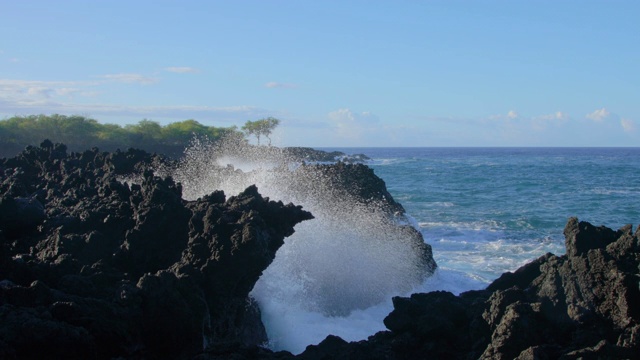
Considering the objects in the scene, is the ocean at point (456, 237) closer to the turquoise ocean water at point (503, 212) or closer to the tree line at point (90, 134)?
the turquoise ocean water at point (503, 212)

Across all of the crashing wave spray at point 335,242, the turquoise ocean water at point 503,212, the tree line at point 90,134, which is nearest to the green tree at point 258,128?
the tree line at point 90,134

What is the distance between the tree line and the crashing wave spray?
30737mm

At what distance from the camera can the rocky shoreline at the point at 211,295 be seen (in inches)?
209

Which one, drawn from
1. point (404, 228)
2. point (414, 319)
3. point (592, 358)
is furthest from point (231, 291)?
point (404, 228)

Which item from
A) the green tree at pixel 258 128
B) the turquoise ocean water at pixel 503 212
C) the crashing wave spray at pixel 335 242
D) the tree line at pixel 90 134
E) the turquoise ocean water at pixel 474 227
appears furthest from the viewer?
the green tree at pixel 258 128

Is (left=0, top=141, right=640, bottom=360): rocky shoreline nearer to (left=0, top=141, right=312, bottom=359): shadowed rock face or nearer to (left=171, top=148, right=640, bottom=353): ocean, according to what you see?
(left=0, top=141, right=312, bottom=359): shadowed rock face

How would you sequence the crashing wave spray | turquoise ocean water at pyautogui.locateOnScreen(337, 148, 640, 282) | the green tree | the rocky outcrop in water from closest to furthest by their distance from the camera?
the rocky outcrop in water < the crashing wave spray < turquoise ocean water at pyautogui.locateOnScreen(337, 148, 640, 282) < the green tree

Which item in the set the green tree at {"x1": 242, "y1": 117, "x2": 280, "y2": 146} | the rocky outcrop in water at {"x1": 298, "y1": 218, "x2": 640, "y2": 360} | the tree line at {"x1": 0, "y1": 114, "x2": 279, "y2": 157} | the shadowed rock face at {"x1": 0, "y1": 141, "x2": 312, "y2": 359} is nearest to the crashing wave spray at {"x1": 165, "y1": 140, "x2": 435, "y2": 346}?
the shadowed rock face at {"x1": 0, "y1": 141, "x2": 312, "y2": 359}

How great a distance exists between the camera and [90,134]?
5219 centimetres

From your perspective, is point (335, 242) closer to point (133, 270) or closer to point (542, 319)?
point (133, 270)

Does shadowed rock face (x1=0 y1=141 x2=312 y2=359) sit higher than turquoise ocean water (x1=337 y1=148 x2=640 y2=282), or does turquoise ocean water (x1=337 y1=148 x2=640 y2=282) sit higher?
shadowed rock face (x1=0 y1=141 x2=312 y2=359)

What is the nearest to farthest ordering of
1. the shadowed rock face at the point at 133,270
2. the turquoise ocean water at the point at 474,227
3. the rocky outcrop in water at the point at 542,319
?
the shadowed rock face at the point at 133,270 < the rocky outcrop in water at the point at 542,319 < the turquoise ocean water at the point at 474,227

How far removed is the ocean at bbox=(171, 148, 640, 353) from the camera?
10.5m

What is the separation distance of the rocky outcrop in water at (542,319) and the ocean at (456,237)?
3175 mm
